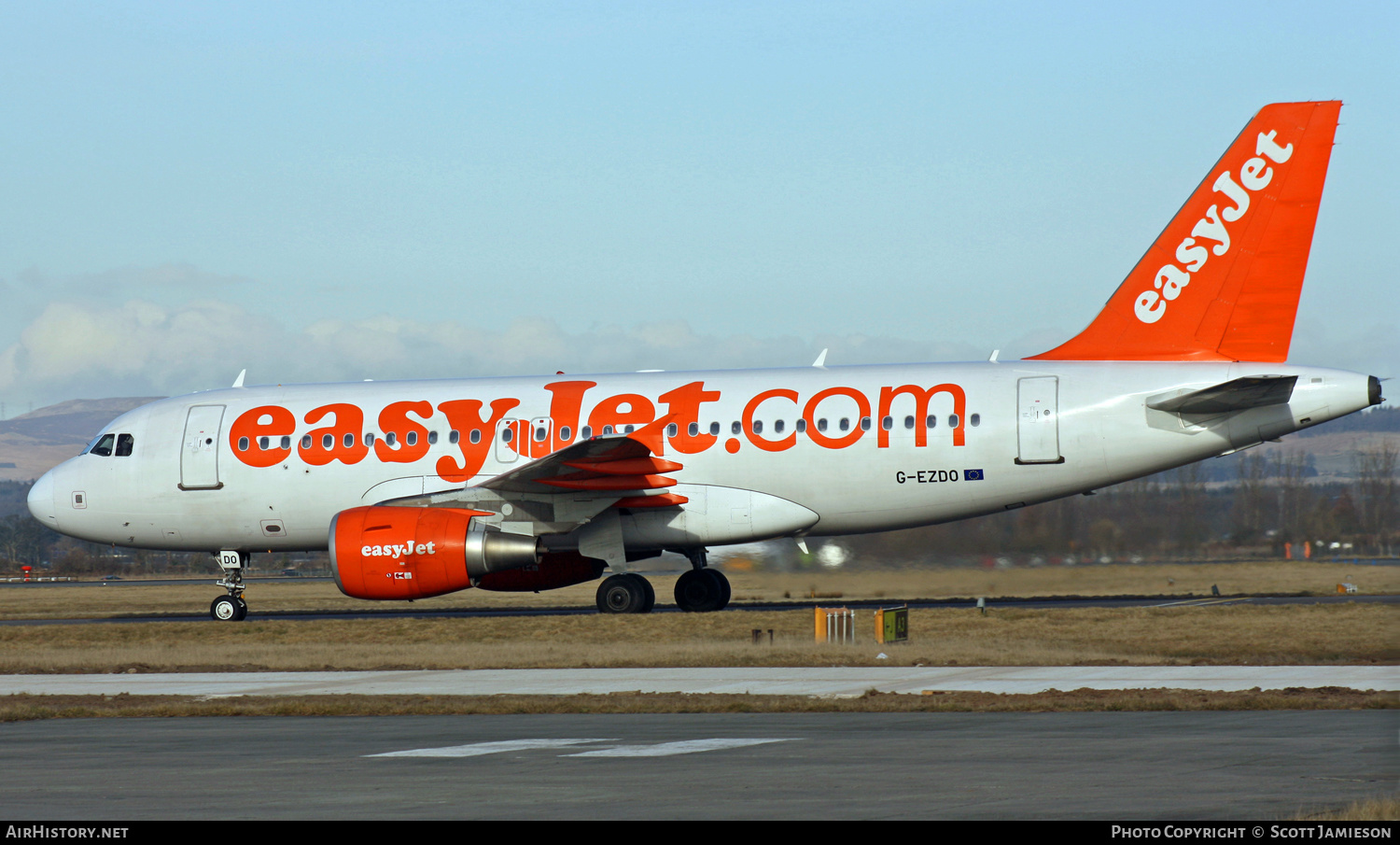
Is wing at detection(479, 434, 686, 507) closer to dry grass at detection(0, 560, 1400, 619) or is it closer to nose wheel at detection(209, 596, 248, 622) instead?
dry grass at detection(0, 560, 1400, 619)

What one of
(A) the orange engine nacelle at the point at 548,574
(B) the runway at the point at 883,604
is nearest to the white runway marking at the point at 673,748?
(B) the runway at the point at 883,604

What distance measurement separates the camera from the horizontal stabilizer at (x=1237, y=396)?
25000 millimetres

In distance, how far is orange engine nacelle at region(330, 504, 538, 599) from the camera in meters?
26.7

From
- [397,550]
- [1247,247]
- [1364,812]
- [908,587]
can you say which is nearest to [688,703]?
[1364,812]

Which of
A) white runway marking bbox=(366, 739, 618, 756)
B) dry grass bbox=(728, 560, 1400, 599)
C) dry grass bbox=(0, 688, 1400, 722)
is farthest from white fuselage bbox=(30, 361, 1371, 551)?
white runway marking bbox=(366, 739, 618, 756)

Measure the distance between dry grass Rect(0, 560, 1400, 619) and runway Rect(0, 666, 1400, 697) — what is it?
29.8 feet

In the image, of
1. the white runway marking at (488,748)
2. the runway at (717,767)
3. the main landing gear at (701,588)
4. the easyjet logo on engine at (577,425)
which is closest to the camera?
the runway at (717,767)

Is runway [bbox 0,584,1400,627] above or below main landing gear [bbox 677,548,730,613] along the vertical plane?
below

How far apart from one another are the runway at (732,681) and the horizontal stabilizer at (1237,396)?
7095 mm

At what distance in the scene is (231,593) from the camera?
102 feet

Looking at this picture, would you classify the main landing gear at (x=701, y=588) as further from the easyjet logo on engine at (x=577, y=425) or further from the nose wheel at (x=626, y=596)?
the easyjet logo on engine at (x=577, y=425)
